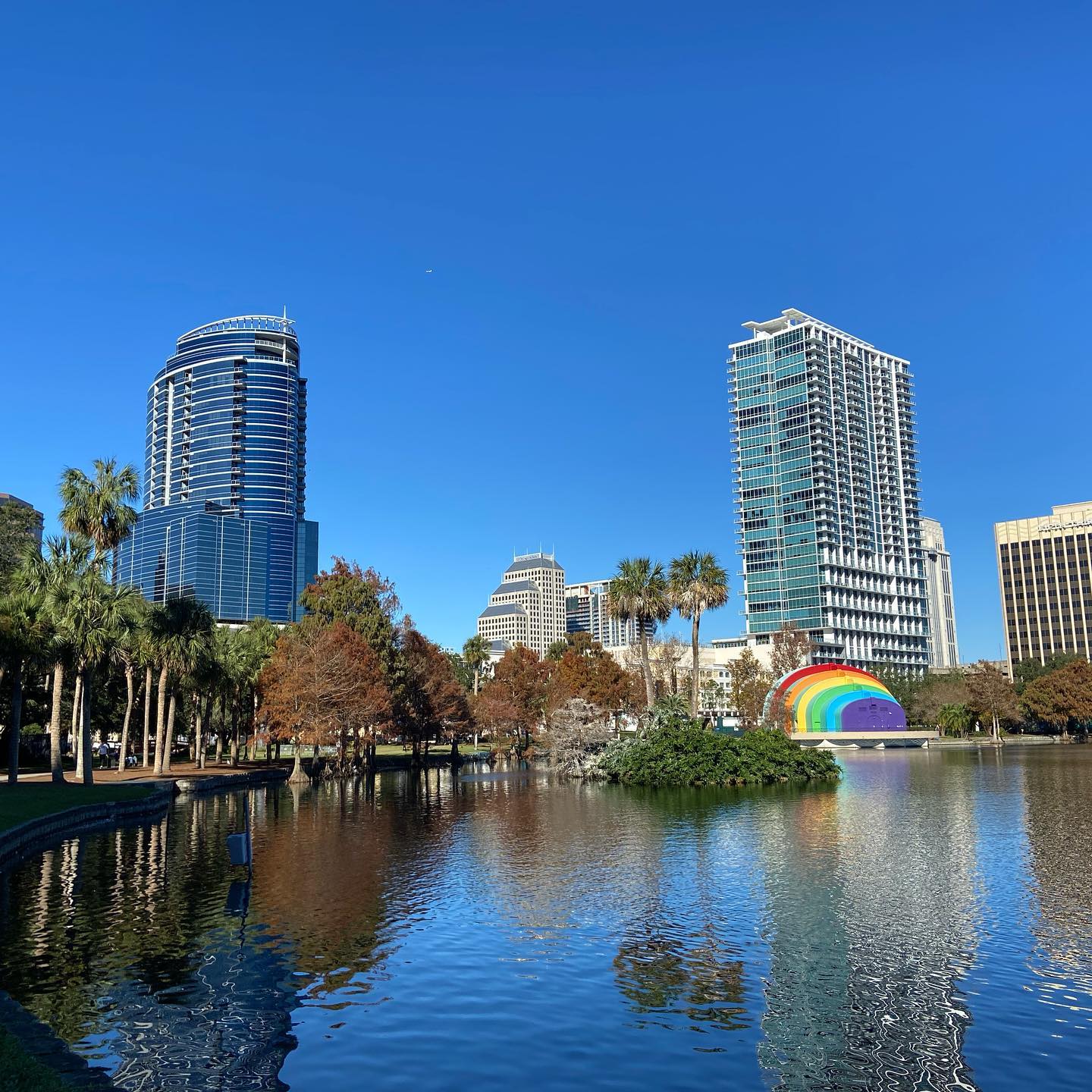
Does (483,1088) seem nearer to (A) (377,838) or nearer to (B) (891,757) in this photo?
(A) (377,838)

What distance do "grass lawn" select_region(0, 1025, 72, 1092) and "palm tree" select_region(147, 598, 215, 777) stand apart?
49.7m

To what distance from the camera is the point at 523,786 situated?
5878cm

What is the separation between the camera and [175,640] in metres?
58.1

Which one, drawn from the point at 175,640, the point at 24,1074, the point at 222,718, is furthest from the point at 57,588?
the point at 24,1074

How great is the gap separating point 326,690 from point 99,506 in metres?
20.1

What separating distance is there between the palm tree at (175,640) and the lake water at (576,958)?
86.1 feet

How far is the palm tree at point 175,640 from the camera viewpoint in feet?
190

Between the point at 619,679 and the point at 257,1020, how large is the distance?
3018 inches

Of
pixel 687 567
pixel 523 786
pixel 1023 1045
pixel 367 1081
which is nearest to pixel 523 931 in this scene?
pixel 367 1081

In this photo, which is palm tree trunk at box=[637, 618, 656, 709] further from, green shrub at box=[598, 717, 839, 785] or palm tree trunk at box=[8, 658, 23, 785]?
palm tree trunk at box=[8, 658, 23, 785]

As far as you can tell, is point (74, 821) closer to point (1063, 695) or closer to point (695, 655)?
point (695, 655)

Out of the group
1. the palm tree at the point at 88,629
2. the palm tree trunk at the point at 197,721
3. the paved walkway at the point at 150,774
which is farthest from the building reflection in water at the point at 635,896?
the palm tree trunk at the point at 197,721

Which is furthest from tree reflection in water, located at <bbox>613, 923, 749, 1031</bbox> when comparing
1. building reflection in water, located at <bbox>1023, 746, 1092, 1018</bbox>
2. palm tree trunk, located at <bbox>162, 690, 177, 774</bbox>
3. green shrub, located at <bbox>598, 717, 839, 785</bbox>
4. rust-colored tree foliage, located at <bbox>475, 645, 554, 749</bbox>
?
rust-colored tree foliage, located at <bbox>475, 645, 554, 749</bbox>

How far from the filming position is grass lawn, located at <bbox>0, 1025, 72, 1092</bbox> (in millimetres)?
9664
